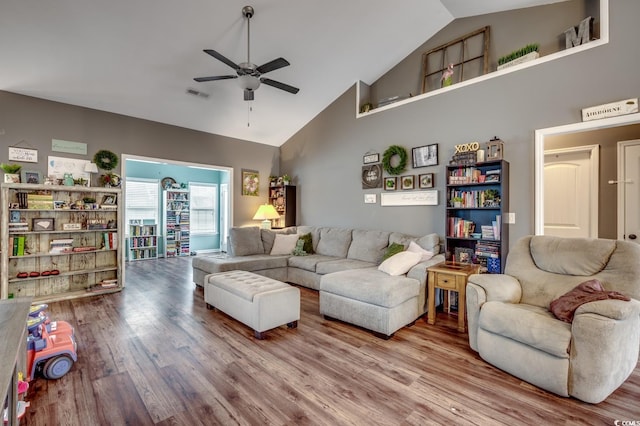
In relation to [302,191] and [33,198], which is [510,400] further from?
[33,198]

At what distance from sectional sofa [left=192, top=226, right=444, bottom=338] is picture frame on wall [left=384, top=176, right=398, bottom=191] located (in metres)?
0.74

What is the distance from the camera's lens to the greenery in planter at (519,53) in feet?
11.1

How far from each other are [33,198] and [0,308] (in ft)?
10.2

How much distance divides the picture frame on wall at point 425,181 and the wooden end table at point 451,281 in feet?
4.38

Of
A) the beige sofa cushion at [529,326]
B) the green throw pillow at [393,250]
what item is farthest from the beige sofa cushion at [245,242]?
the beige sofa cushion at [529,326]

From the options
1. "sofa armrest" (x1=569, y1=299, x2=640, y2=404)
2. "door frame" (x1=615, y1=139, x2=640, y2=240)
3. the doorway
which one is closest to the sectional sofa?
"sofa armrest" (x1=569, y1=299, x2=640, y2=404)

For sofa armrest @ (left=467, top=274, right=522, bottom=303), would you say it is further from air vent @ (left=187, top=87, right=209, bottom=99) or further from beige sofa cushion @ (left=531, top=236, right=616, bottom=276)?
air vent @ (left=187, top=87, right=209, bottom=99)

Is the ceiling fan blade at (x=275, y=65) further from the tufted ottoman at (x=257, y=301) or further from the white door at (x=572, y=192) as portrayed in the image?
the white door at (x=572, y=192)

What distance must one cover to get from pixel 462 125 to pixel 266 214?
13.2ft

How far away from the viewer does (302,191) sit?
6.33 metres

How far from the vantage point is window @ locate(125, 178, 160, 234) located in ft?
24.1

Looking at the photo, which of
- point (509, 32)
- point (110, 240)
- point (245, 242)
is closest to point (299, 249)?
point (245, 242)

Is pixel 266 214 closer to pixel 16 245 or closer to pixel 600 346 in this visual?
pixel 16 245

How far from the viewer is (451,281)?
10.1ft
